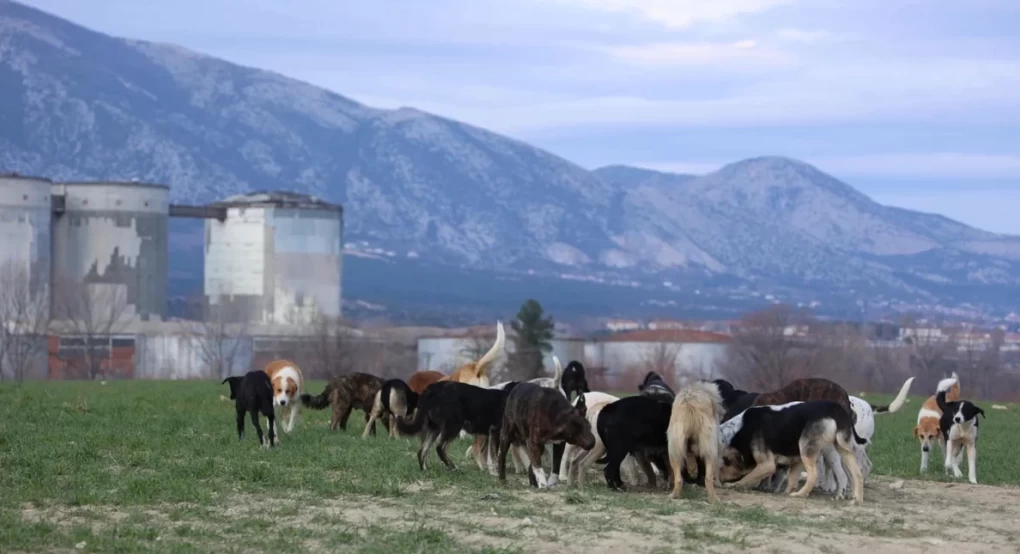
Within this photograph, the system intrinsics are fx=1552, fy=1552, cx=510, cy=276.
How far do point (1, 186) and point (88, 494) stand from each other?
60911 mm

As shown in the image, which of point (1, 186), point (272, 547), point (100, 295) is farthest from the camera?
point (100, 295)

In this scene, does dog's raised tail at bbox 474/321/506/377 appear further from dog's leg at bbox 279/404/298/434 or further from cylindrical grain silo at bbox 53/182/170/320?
cylindrical grain silo at bbox 53/182/170/320

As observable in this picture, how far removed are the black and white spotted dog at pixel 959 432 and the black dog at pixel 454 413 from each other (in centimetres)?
601

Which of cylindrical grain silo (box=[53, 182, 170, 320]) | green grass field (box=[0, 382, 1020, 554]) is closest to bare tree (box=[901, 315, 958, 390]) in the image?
cylindrical grain silo (box=[53, 182, 170, 320])

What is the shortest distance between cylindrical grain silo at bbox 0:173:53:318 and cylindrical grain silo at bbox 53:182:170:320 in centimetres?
186

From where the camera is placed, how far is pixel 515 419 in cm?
1567

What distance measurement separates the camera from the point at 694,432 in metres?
14.7

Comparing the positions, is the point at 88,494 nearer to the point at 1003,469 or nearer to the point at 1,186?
the point at 1003,469

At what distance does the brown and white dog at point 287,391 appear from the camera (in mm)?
20656

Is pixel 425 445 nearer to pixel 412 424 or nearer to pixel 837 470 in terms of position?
pixel 412 424

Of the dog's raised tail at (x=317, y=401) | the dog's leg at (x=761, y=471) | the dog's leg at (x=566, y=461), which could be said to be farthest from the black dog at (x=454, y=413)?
the dog's raised tail at (x=317, y=401)

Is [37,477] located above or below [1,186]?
below

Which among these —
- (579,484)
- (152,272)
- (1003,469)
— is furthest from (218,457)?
(152,272)

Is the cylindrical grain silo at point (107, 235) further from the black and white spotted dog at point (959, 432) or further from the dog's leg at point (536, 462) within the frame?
the dog's leg at point (536, 462)
